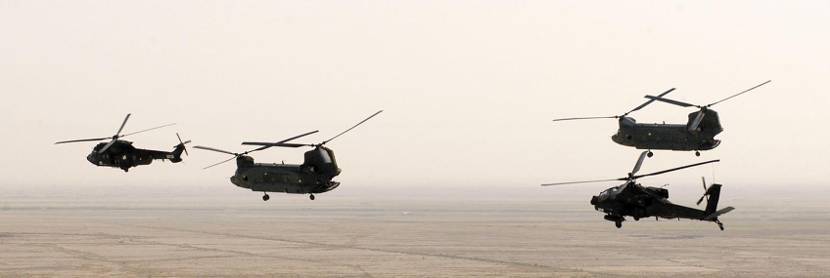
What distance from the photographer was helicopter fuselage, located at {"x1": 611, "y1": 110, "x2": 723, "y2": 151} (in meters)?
80.8

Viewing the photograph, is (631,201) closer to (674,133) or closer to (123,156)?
(674,133)

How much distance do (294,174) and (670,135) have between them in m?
25.8

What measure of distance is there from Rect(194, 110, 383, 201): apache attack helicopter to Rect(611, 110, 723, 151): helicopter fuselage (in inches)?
787

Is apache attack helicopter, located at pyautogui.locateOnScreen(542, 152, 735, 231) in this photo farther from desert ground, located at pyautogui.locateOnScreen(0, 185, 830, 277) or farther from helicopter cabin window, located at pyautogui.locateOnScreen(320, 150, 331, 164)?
desert ground, located at pyautogui.locateOnScreen(0, 185, 830, 277)

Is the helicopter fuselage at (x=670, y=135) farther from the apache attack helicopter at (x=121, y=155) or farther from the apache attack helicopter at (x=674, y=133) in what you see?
the apache attack helicopter at (x=121, y=155)

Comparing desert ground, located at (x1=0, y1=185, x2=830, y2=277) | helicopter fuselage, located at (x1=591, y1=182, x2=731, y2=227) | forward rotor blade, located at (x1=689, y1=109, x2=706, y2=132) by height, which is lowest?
desert ground, located at (x1=0, y1=185, x2=830, y2=277)

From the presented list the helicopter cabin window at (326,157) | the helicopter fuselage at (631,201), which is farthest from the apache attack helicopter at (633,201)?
the helicopter cabin window at (326,157)

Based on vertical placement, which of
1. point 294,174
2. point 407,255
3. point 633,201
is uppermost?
point 294,174

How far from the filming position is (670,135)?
271ft

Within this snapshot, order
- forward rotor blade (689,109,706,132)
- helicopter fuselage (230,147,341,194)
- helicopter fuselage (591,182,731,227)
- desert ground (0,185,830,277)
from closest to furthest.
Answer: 1. forward rotor blade (689,109,706,132)
2. helicopter fuselage (591,182,731,227)
3. helicopter fuselage (230,147,341,194)
4. desert ground (0,185,830,277)

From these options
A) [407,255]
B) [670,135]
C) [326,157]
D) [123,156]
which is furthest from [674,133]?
[407,255]

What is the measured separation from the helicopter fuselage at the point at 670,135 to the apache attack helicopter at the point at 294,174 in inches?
787

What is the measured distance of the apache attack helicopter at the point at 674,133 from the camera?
264 ft

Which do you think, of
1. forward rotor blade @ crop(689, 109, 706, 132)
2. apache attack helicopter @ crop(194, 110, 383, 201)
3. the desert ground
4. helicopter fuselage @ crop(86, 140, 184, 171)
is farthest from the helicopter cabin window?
the desert ground
